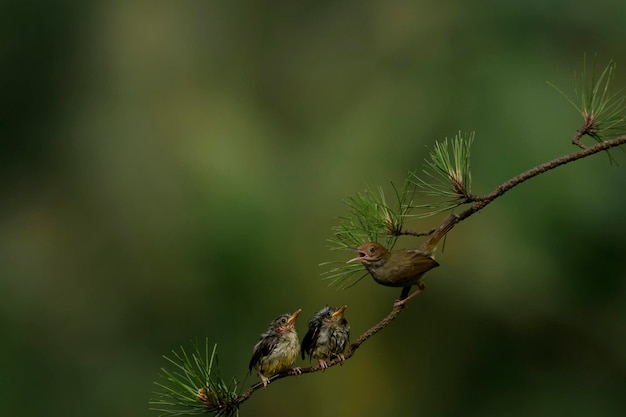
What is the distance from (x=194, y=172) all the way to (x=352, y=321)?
117cm

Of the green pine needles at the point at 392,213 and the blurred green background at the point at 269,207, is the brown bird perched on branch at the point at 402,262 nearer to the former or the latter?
the green pine needles at the point at 392,213

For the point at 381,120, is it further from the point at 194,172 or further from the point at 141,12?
the point at 141,12

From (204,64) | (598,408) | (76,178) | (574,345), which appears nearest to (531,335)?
(574,345)

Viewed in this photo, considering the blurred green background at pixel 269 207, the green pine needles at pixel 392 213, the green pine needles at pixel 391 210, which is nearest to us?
the green pine needles at pixel 392 213

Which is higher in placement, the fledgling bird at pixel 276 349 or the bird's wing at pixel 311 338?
the fledgling bird at pixel 276 349

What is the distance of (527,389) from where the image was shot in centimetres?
488

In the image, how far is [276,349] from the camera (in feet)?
6.13

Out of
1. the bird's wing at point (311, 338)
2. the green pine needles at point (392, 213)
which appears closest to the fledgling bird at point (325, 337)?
the bird's wing at point (311, 338)

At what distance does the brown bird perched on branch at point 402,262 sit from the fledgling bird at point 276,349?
43 centimetres

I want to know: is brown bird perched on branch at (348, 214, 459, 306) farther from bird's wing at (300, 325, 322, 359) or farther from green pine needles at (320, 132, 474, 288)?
bird's wing at (300, 325, 322, 359)

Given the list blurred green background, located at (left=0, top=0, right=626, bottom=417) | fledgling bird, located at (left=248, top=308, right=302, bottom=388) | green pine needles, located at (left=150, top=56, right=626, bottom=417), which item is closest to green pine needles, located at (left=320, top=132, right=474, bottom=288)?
green pine needles, located at (left=150, top=56, right=626, bottom=417)

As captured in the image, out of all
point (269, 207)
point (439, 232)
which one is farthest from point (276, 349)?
point (269, 207)

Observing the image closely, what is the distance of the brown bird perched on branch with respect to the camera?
1.37m

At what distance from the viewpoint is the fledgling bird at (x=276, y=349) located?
1841 mm
